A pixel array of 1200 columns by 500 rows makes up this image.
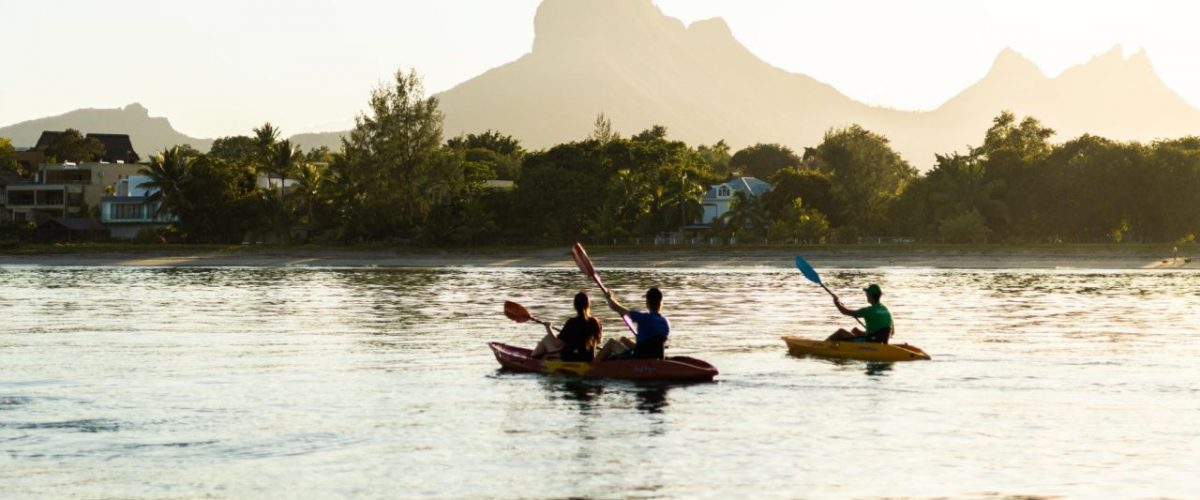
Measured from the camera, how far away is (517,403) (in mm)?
23094

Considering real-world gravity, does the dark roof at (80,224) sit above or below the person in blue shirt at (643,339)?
above

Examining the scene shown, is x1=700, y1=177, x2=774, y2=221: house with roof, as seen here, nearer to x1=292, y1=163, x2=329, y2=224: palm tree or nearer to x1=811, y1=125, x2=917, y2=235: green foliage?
x1=811, y1=125, x2=917, y2=235: green foliage

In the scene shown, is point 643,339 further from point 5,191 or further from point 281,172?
point 5,191

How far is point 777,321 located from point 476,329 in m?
9.83

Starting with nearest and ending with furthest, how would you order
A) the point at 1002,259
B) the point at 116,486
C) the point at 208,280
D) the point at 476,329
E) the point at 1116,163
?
the point at 116,486 < the point at 476,329 < the point at 208,280 < the point at 1002,259 < the point at 1116,163

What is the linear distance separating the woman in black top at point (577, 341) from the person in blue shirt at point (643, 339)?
285 mm

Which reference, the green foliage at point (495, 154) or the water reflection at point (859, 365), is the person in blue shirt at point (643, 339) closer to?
the water reflection at point (859, 365)

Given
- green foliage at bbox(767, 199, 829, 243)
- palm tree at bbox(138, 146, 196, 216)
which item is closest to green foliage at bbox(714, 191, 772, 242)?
green foliage at bbox(767, 199, 829, 243)

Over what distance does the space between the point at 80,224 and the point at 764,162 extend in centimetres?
9369

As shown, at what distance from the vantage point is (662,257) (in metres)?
105

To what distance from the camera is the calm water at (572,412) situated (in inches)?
647

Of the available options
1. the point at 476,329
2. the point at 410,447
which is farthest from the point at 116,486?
the point at 476,329

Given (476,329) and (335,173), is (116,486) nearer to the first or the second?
(476,329)

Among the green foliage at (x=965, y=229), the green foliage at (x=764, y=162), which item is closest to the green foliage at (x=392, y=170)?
the green foliage at (x=965, y=229)
